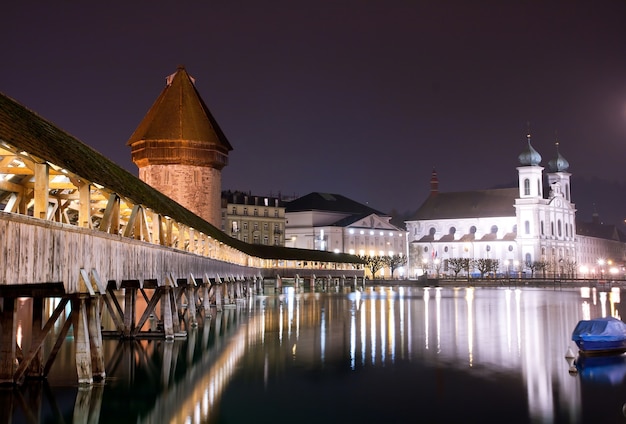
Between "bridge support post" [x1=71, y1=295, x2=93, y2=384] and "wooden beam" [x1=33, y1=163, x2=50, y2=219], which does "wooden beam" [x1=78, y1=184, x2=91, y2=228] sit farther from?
"wooden beam" [x1=33, y1=163, x2=50, y2=219]

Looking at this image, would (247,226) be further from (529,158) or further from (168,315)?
(168,315)

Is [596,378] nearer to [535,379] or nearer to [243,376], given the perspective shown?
[535,379]

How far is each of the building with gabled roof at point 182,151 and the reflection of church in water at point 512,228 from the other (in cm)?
7068

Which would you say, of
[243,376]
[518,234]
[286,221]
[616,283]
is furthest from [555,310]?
[518,234]

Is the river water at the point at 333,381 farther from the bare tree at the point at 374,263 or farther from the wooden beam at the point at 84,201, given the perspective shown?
the bare tree at the point at 374,263

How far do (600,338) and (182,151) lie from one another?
42.4 m

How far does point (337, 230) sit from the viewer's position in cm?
12556

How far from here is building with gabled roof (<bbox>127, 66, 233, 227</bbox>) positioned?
62656 millimetres

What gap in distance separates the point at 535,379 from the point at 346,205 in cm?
12032

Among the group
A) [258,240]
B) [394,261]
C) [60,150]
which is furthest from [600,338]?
[394,261]

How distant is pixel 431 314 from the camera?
154 ft

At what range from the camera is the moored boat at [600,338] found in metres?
26.3

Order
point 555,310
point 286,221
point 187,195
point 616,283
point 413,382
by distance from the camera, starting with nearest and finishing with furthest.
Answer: point 413,382, point 555,310, point 187,195, point 616,283, point 286,221

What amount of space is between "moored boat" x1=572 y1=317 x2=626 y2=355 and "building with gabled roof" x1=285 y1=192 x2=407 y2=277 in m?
97.1
